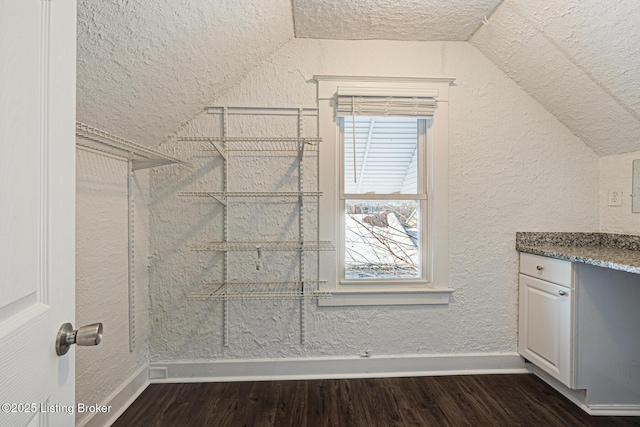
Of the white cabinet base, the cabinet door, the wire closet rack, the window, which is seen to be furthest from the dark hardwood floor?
the window

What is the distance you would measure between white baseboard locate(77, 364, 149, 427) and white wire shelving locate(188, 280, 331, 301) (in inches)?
21.1

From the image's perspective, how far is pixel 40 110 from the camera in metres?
0.51

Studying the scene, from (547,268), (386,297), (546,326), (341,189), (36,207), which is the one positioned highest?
(341,189)

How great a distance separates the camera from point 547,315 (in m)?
1.80

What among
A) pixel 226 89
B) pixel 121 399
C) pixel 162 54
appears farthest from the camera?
pixel 226 89

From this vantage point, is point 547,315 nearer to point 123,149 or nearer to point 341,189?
point 341,189

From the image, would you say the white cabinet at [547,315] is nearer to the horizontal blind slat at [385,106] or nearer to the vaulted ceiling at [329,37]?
the vaulted ceiling at [329,37]

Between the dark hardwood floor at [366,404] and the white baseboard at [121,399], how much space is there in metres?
0.04

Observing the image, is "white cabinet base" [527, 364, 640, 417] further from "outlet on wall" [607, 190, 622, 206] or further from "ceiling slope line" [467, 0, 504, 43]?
"ceiling slope line" [467, 0, 504, 43]

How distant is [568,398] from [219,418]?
2025mm

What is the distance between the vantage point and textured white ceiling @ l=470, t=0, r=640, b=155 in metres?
1.42

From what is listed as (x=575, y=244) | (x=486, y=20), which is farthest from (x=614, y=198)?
(x=486, y=20)

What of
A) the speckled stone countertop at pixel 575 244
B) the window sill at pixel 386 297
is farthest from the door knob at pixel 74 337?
the speckled stone countertop at pixel 575 244

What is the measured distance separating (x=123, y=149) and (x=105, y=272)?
660 millimetres
